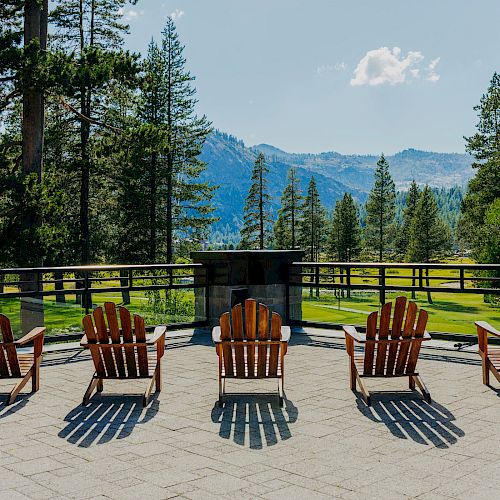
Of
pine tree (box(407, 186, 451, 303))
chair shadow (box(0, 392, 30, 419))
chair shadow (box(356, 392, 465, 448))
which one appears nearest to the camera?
chair shadow (box(356, 392, 465, 448))

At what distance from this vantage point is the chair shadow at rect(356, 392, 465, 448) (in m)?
5.23

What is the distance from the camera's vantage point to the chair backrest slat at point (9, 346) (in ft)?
21.5

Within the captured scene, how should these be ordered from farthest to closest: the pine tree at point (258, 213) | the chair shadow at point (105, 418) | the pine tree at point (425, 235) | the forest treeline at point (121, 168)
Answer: the pine tree at point (425, 235) < the pine tree at point (258, 213) < the forest treeline at point (121, 168) < the chair shadow at point (105, 418)

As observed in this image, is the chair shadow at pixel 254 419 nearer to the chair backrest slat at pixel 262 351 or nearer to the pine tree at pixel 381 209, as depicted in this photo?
the chair backrest slat at pixel 262 351

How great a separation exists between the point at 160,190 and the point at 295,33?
19.0 meters

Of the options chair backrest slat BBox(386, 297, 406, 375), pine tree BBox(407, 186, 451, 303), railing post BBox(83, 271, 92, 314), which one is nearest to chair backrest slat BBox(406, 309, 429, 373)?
chair backrest slat BBox(386, 297, 406, 375)

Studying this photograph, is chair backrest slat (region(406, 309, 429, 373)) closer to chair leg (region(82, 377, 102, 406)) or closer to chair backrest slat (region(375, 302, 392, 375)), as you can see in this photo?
chair backrest slat (region(375, 302, 392, 375))

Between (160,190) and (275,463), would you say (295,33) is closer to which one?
(160,190)

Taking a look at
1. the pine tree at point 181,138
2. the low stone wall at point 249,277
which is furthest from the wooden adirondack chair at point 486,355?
the pine tree at point 181,138

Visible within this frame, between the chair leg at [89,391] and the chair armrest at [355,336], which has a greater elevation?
the chair armrest at [355,336]

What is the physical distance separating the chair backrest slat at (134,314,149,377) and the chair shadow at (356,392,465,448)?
228cm

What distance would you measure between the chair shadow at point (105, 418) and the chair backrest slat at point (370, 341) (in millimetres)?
2262

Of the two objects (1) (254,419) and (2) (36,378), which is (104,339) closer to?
(2) (36,378)

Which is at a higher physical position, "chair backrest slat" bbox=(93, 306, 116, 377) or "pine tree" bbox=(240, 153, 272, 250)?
"pine tree" bbox=(240, 153, 272, 250)
